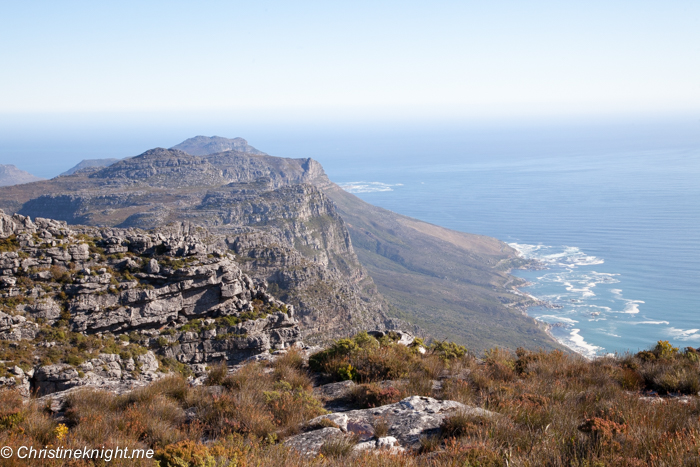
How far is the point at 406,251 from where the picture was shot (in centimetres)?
19875

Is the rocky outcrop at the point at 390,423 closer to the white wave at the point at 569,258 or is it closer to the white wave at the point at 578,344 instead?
the white wave at the point at 578,344

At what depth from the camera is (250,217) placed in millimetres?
135750

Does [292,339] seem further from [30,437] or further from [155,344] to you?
[30,437]

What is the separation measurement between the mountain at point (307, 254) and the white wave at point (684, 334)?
29887 millimetres

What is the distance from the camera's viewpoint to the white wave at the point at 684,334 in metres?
102

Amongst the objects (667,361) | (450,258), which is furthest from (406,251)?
(667,361)

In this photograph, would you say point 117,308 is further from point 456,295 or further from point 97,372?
point 456,295

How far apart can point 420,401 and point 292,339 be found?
28.2m

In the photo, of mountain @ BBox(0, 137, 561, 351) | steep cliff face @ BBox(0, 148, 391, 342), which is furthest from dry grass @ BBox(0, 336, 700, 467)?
mountain @ BBox(0, 137, 561, 351)

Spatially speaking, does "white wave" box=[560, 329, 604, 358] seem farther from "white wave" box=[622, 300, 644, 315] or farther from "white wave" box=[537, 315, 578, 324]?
"white wave" box=[622, 300, 644, 315]

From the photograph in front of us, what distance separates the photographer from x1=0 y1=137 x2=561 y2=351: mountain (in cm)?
8356

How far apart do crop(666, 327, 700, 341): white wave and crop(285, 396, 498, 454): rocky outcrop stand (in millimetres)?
125853

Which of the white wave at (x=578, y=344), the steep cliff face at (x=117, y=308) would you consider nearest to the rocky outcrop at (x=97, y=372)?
the steep cliff face at (x=117, y=308)

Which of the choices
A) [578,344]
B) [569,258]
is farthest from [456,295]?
[569,258]
